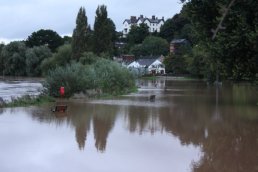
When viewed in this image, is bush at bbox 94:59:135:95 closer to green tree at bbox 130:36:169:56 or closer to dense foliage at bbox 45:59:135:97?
dense foliage at bbox 45:59:135:97

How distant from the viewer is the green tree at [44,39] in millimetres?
122250

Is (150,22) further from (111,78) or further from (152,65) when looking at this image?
(111,78)

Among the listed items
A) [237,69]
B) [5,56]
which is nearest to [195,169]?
[237,69]

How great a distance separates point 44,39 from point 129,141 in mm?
106230

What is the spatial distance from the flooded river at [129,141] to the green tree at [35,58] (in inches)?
2841

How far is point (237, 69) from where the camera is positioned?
27.6m

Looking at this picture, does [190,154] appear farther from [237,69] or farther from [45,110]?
[45,110]

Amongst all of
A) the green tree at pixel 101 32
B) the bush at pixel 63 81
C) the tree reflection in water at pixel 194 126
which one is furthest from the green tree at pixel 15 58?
the tree reflection in water at pixel 194 126

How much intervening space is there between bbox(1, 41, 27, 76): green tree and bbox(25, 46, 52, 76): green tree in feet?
6.66

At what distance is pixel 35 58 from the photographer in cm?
10494

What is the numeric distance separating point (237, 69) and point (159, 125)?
5876 mm

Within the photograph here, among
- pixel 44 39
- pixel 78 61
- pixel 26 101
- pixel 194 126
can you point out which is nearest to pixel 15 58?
pixel 44 39

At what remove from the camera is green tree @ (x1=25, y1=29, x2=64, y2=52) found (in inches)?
4813

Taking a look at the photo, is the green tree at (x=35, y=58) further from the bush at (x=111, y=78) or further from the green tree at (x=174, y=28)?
the green tree at (x=174, y=28)
